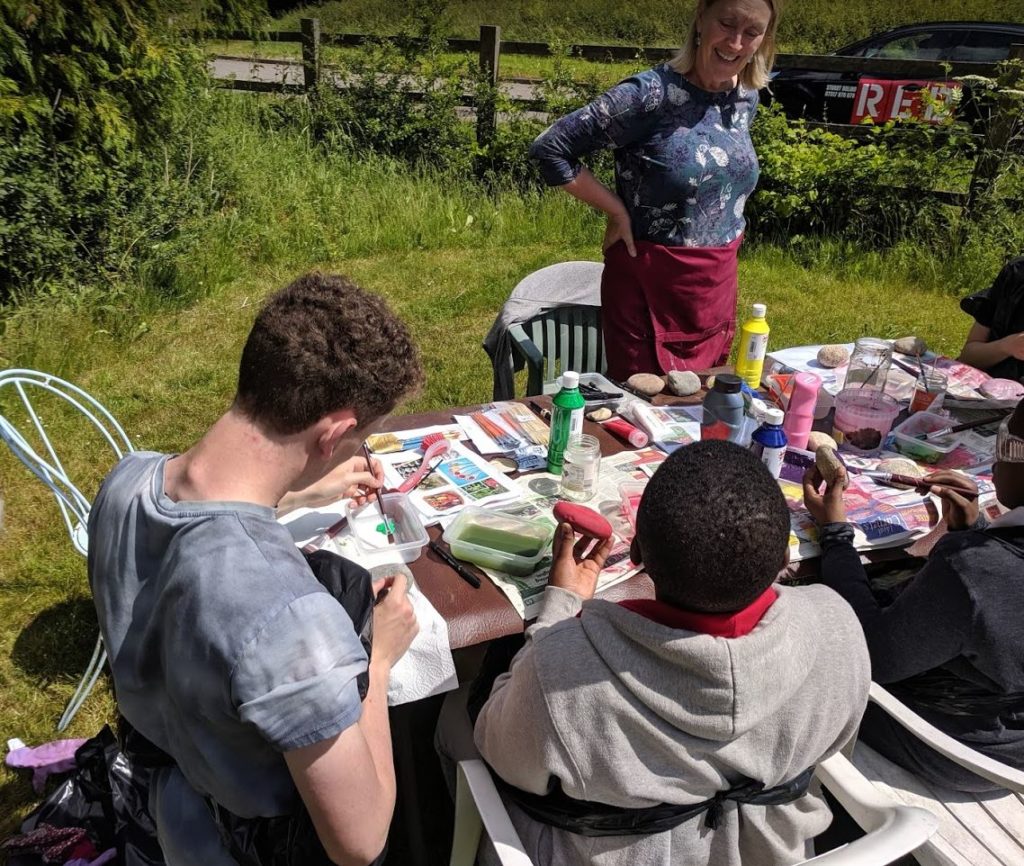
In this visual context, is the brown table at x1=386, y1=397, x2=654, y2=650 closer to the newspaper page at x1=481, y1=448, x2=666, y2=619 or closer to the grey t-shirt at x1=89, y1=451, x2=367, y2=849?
the newspaper page at x1=481, y1=448, x2=666, y2=619

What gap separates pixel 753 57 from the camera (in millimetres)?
3033

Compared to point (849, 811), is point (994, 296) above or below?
above

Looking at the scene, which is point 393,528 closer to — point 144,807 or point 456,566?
point 456,566

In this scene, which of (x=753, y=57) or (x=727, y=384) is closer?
(x=727, y=384)

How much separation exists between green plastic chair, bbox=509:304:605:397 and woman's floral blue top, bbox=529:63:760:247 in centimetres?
79

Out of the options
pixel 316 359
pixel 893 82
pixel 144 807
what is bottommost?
pixel 144 807

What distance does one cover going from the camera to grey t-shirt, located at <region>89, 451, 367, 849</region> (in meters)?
1.15

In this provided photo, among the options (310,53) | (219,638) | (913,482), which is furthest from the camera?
(310,53)

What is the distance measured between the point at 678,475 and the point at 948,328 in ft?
17.9

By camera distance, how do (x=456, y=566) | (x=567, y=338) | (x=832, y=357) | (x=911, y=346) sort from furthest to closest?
1. (x=567, y=338)
2. (x=911, y=346)
3. (x=832, y=357)
4. (x=456, y=566)

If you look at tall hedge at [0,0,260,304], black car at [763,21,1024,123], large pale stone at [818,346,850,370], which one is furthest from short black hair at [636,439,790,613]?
black car at [763,21,1024,123]

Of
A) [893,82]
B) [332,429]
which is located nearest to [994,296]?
[332,429]

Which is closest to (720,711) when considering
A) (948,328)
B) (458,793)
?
(458,793)

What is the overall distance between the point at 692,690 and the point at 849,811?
2.10ft
